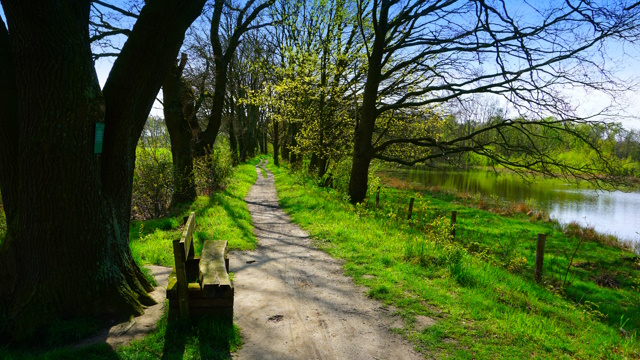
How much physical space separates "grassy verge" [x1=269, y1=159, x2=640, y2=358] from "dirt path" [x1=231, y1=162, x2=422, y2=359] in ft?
1.04

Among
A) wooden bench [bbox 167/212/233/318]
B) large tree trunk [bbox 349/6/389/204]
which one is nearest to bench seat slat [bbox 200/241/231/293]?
wooden bench [bbox 167/212/233/318]

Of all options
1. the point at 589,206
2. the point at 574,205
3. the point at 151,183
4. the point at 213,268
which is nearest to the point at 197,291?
the point at 213,268

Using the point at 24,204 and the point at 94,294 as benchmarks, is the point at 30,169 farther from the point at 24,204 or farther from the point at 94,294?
the point at 94,294

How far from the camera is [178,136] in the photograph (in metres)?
11.8

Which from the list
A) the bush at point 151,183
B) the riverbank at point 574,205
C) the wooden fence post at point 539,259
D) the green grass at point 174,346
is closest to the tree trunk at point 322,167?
the riverbank at point 574,205

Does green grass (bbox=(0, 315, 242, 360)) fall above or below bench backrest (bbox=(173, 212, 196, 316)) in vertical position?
below

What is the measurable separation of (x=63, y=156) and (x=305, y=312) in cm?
321

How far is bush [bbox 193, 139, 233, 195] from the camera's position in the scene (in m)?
14.1

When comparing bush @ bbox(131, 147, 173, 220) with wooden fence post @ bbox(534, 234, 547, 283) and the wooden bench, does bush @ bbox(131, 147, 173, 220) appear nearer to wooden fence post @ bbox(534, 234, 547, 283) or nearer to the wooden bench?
the wooden bench

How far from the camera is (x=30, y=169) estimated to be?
347 centimetres

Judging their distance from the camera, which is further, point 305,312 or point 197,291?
point 305,312

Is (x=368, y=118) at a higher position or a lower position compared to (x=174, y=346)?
higher

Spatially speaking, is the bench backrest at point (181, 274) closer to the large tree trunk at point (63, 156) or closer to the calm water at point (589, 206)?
the large tree trunk at point (63, 156)

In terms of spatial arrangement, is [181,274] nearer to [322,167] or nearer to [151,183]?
[151,183]
